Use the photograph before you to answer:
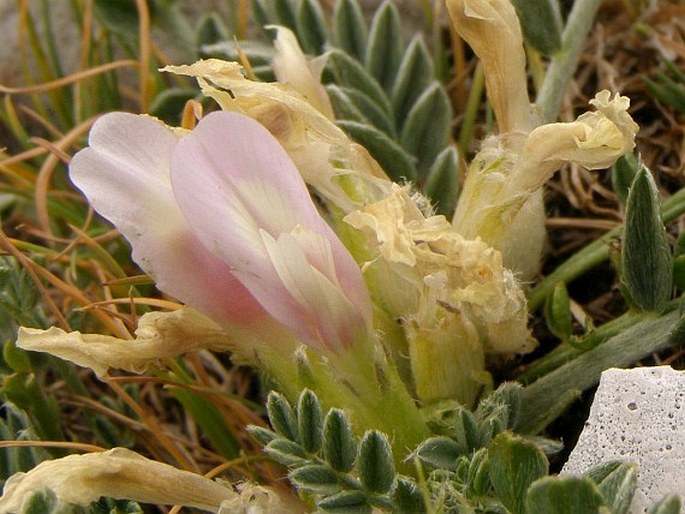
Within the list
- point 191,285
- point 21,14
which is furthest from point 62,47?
point 191,285

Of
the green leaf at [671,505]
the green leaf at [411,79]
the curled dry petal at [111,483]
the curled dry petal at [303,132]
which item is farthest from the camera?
the green leaf at [411,79]

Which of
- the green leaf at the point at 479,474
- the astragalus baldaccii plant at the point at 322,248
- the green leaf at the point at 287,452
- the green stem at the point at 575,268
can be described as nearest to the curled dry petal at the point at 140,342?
the astragalus baldaccii plant at the point at 322,248

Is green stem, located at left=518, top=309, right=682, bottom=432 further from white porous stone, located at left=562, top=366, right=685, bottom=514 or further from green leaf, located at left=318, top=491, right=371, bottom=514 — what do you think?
green leaf, located at left=318, top=491, right=371, bottom=514

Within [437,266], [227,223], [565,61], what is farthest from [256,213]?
[565,61]

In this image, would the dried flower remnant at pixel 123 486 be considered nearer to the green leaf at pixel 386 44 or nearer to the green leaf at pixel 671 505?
the green leaf at pixel 671 505

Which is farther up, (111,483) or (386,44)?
(386,44)

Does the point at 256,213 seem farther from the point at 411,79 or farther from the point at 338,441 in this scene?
the point at 411,79
